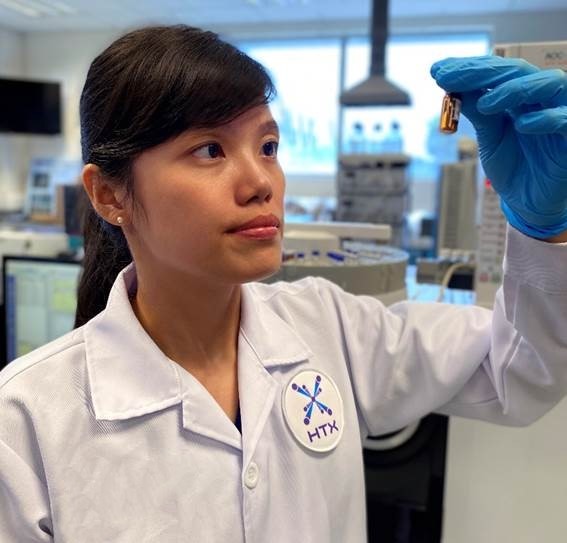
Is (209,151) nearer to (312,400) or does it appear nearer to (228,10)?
(312,400)

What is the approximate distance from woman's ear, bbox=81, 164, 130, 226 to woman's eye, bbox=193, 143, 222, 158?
0.12 m

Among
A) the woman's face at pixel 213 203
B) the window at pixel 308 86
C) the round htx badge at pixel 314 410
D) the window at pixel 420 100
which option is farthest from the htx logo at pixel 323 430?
the window at pixel 308 86

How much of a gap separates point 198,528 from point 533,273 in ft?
1.65

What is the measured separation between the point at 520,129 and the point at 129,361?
532 mm

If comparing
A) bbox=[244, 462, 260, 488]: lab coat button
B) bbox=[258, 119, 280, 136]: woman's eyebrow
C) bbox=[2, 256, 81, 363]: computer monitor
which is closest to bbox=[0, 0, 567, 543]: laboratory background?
bbox=[2, 256, 81, 363]: computer monitor

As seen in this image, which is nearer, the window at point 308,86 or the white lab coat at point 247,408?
the white lab coat at point 247,408

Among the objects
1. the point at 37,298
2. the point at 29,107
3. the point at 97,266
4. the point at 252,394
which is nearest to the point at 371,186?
the point at 37,298

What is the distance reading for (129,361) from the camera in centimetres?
74

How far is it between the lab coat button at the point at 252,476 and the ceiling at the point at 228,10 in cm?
463

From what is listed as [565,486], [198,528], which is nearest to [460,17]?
[565,486]

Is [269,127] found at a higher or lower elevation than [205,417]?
higher

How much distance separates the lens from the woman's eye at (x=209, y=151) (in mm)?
687

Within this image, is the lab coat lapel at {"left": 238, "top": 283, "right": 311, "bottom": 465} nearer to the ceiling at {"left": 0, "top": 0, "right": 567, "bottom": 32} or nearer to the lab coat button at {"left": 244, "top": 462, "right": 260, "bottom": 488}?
the lab coat button at {"left": 244, "top": 462, "right": 260, "bottom": 488}

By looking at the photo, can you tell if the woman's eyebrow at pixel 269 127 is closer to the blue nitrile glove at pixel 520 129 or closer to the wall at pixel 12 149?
the blue nitrile glove at pixel 520 129
